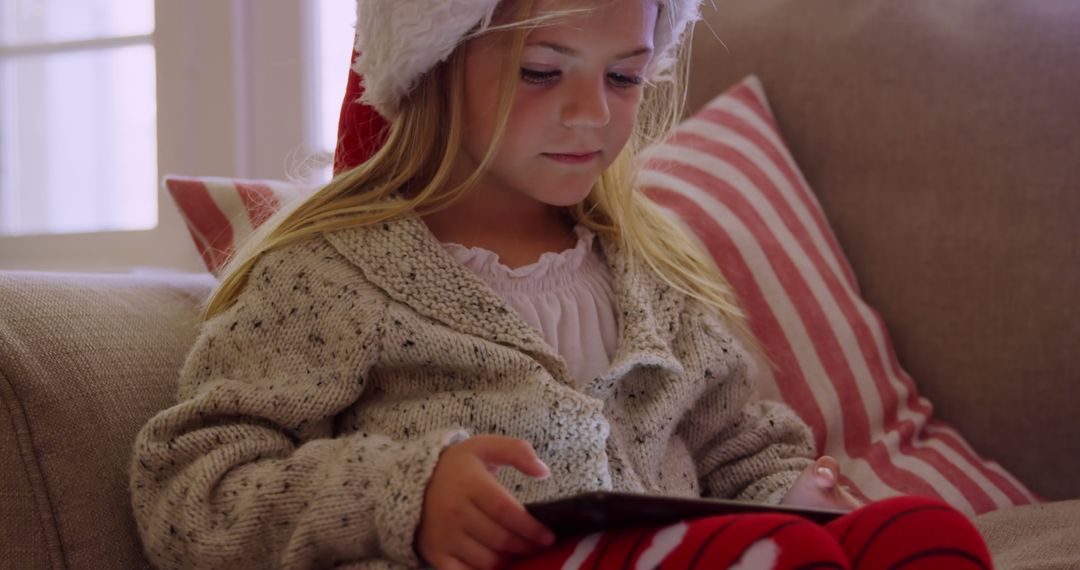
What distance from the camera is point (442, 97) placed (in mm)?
943

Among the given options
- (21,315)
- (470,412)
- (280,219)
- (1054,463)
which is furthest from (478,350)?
(1054,463)

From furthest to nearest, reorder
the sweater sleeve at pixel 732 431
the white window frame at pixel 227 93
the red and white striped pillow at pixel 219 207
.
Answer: the white window frame at pixel 227 93, the red and white striped pillow at pixel 219 207, the sweater sleeve at pixel 732 431

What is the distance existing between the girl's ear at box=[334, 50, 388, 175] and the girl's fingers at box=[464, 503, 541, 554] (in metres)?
0.43

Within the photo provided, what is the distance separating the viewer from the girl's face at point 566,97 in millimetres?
865

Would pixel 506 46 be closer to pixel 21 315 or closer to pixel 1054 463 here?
pixel 21 315

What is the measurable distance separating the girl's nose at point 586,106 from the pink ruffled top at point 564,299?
137 millimetres

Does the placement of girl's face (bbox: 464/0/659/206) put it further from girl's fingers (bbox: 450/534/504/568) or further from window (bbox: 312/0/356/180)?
window (bbox: 312/0/356/180)

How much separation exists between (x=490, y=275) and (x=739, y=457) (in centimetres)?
27

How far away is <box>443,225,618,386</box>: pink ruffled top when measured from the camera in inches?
36.5

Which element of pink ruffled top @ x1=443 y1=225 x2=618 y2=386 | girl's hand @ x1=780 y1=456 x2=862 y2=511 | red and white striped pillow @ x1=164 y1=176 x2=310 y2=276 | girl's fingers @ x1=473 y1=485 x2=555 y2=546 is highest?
red and white striped pillow @ x1=164 y1=176 x2=310 y2=276

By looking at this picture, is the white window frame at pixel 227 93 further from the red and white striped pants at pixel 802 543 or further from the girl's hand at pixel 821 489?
the red and white striped pants at pixel 802 543

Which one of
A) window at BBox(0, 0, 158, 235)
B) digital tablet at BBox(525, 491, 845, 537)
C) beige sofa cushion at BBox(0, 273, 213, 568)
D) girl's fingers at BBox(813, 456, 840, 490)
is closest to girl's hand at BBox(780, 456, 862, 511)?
girl's fingers at BBox(813, 456, 840, 490)

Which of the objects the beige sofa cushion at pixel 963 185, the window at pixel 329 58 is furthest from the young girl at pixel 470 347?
the window at pixel 329 58

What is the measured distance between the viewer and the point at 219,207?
3.65 ft
